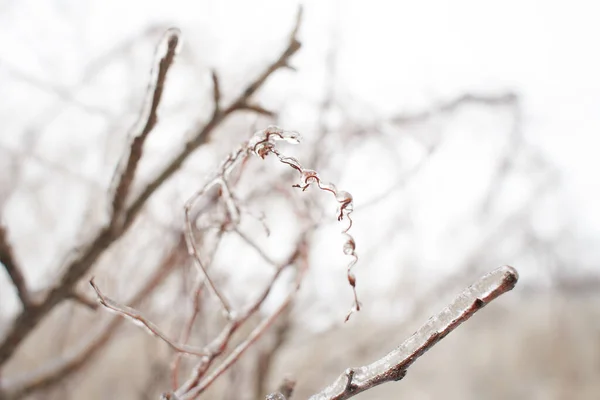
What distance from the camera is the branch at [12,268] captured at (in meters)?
0.51

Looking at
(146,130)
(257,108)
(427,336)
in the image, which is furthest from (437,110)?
(427,336)

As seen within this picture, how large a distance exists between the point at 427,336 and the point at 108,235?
40cm

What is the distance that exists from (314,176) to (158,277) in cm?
54

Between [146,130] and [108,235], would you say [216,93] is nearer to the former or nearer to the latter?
[146,130]

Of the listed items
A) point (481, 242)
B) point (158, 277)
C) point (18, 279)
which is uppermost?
point (481, 242)

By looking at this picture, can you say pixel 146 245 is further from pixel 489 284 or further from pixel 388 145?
pixel 489 284

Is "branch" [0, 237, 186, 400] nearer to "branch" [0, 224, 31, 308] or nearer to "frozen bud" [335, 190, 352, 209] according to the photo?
"branch" [0, 224, 31, 308]

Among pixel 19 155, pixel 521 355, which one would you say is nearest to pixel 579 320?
pixel 521 355

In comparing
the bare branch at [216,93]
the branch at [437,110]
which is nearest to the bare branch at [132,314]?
the bare branch at [216,93]

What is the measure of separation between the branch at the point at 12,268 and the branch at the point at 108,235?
2 cm

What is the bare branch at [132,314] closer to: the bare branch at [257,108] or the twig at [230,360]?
the twig at [230,360]

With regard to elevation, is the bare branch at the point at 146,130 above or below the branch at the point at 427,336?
above

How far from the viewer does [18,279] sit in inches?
21.3

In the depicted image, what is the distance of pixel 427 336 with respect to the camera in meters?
0.25
